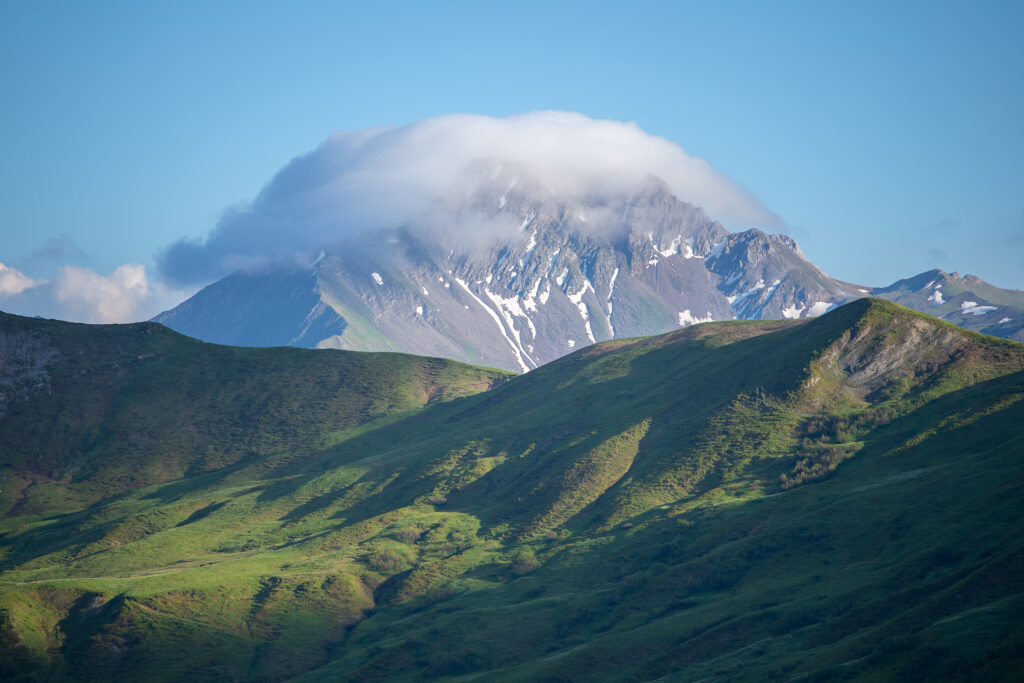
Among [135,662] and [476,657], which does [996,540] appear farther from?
[135,662]

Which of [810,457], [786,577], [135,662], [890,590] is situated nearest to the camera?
[890,590]

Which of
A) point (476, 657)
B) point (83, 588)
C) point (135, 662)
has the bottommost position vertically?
point (476, 657)

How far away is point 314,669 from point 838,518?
281 ft

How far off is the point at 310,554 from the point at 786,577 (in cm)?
9850

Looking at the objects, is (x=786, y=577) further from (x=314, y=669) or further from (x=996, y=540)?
(x=314, y=669)

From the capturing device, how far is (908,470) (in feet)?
538

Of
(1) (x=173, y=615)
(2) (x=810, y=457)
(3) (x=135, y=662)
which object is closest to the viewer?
(3) (x=135, y=662)

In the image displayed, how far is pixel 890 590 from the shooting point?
115 meters

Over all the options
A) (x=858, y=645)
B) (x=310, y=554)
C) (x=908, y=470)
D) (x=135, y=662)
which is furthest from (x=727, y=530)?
Answer: (x=135, y=662)

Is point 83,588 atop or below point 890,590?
atop

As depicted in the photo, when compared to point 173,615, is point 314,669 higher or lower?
lower

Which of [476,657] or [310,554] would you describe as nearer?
[476,657]

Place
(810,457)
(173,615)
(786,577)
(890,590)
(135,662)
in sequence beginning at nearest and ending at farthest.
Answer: (890,590) < (786,577) < (135,662) < (173,615) < (810,457)

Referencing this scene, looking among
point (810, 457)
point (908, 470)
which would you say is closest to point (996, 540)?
point (908, 470)
